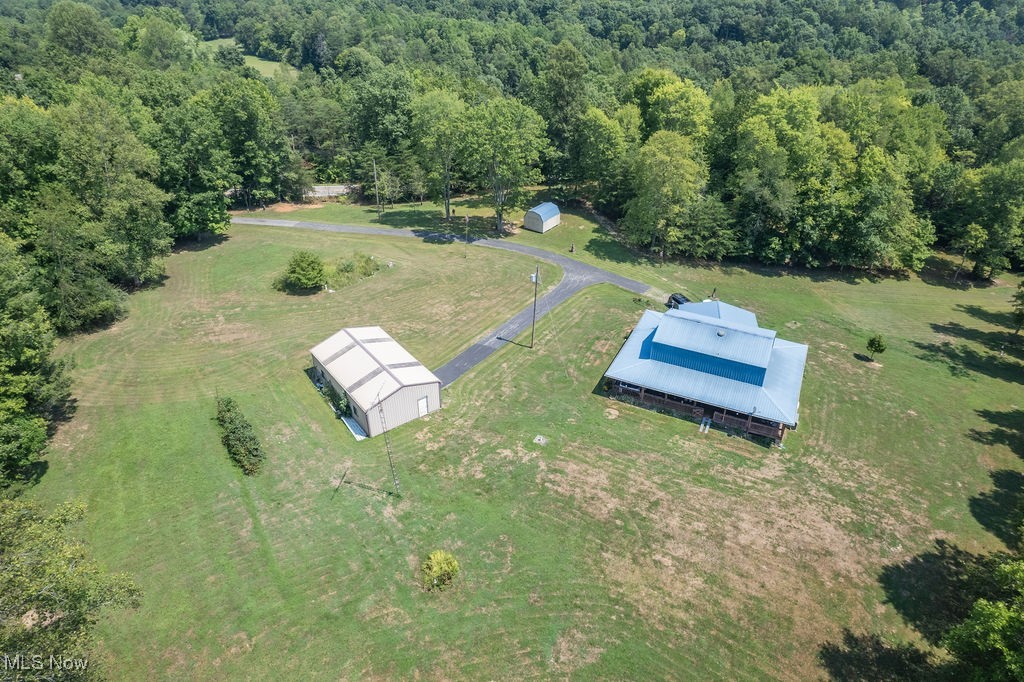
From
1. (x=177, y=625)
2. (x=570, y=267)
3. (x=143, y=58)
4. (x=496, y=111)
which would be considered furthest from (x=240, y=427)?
(x=143, y=58)

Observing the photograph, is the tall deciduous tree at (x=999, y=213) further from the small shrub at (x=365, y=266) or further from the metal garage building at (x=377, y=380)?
the small shrub at (x=365, y=266)

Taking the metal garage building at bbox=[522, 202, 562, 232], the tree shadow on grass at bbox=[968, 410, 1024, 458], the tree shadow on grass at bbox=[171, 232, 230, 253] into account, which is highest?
the metal garage building at bbox=[522, 202, 562, 232]

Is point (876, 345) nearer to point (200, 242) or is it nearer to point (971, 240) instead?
point (971, 240)

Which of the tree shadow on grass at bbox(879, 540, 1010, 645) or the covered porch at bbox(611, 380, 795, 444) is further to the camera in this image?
the covered porch at bbox(611, 380, 795, 444)

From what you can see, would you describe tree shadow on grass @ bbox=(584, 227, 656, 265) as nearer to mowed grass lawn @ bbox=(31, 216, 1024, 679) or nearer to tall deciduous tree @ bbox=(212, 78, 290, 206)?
mowed grass lawn @ bbox=(31, 216, 1024, 679)

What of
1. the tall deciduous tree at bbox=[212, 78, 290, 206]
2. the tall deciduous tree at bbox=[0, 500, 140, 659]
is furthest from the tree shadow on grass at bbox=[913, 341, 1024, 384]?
the tall deciduous tree at bbox=[212, 78, 290, 206]

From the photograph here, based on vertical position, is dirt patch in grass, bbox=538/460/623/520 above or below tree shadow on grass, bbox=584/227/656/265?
below

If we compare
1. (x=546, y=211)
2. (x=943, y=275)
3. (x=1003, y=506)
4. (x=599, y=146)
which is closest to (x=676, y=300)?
(x=546, y=211)

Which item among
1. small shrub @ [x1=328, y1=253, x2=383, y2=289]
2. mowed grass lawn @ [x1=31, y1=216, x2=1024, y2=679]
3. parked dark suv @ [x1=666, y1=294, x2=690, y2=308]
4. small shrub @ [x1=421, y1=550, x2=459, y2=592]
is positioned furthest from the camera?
small shrub @ [x1=328, y1=253, x2=383, y2=289]
